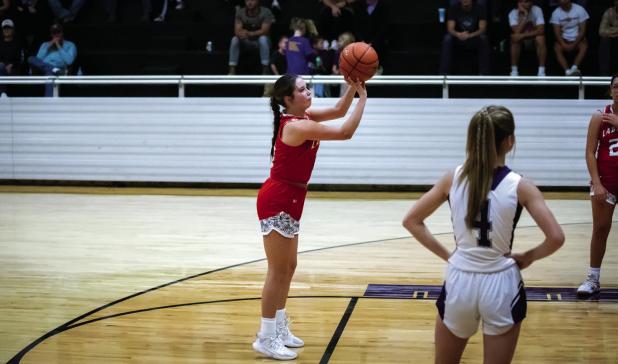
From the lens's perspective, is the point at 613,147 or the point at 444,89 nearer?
the point at 613,147

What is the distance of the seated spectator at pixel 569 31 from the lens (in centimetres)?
1318

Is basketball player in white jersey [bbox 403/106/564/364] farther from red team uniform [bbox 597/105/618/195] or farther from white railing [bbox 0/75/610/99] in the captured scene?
white railing [bbox 0/75/610/99]

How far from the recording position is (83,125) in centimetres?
1384

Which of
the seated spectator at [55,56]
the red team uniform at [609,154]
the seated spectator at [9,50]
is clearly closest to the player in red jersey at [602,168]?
the red team uniform at [609,154]

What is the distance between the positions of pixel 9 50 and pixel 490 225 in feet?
42.3

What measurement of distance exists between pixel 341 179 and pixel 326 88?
1467mm

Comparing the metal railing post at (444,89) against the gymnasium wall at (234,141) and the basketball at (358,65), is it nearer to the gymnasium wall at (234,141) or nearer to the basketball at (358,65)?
the gymnasium wall at (234,141)

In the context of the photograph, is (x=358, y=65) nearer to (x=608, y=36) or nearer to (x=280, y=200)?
(x=280, y=200)

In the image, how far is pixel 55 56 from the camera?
14625 mm

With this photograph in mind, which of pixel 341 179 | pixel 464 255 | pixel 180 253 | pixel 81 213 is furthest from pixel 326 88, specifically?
pixel 464 255

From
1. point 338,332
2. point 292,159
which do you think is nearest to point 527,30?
point 338,332

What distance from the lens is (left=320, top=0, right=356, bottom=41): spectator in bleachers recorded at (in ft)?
44.9

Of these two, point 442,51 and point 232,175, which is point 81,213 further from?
point 442,51

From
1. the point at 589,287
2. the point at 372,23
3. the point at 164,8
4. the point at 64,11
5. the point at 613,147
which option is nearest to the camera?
the point at 613,147
